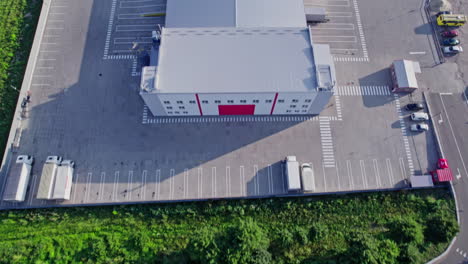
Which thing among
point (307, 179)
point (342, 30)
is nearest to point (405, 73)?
point (342, 30)

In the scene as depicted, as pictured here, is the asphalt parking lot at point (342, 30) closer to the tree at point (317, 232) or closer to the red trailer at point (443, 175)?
the red trailer at point (443, 175)

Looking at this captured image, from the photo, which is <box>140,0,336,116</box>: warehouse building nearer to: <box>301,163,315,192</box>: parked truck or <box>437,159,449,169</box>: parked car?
<box>301,163,315,192</box>: parked truck

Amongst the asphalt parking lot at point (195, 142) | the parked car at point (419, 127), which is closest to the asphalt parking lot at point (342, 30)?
the asphalt parking lot at point (195, 142)

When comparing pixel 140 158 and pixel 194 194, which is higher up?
pixel 140 158

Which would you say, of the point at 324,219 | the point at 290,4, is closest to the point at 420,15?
the point at 290,4

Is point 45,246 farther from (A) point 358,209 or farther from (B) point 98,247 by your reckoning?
(A) point 358,209

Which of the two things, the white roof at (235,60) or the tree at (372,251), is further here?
the white roof at (235,60)
